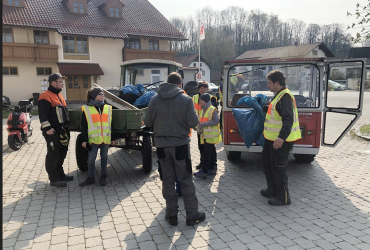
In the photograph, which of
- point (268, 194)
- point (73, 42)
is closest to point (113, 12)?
point (73, 42)

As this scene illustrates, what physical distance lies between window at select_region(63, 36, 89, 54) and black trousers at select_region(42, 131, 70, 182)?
21685mm

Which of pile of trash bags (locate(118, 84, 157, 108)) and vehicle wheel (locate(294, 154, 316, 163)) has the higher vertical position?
pile of trash bags (locate(118, 84, 157, 108))

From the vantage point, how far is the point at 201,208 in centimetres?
433

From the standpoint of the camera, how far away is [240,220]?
3.93 m

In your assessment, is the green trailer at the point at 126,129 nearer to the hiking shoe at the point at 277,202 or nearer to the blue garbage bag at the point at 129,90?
the blue garbage bag at the point at 129,90

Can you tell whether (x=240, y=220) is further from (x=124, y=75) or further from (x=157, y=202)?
(x=124, y=75)

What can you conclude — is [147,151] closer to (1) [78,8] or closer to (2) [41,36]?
(2) [41,36]

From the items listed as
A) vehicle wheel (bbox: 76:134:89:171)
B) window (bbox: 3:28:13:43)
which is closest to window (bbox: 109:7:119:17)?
window (bbox: 3:28:13:43)

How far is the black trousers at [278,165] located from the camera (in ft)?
14.1

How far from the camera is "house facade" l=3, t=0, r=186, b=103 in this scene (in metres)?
22.7

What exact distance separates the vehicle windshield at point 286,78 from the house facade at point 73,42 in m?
20.1

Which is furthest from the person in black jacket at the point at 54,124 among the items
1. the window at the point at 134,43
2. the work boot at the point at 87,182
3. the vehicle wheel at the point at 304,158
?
the window at the point at 134,43

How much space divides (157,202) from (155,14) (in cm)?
2866

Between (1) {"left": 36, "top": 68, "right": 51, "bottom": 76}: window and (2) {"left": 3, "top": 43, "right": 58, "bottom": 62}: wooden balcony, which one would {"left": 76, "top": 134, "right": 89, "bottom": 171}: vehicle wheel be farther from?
(1) {"left": 36, "top": 68, "right": 51, "bottom": 76}: window
